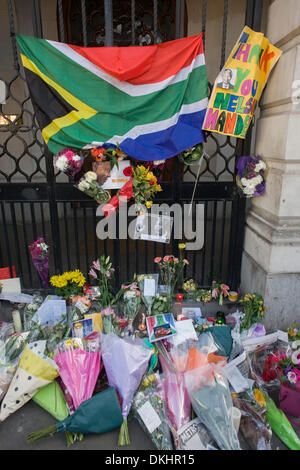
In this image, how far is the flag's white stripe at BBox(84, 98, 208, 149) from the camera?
3113mm

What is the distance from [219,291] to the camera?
3.71m

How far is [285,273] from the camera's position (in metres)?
3.21

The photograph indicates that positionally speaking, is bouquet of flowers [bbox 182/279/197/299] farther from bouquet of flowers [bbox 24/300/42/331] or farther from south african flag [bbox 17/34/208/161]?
bouquet of flowers [bbox 24/300/42/331]

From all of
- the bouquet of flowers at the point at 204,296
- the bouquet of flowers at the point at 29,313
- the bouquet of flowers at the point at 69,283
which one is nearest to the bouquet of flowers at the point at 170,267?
the bouquet of flowers at the point at 204,296

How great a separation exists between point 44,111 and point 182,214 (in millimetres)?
1784

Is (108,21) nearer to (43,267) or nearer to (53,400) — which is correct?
(43,267)

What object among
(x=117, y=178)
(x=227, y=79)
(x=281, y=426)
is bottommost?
(x=281, y=426)

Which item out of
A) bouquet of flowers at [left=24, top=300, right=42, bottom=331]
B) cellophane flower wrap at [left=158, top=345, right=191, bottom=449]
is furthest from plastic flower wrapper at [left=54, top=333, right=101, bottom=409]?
bouquet of flowers at [left=24, top=300, right=42, bottom=331]

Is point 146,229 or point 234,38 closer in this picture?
point 146,229

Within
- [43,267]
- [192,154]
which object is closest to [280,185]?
[192,154]

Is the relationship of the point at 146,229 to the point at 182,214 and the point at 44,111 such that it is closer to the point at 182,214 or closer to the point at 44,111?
the point at 182,214

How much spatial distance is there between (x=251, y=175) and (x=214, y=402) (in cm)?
215

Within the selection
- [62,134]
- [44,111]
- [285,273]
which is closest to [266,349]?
[285,273]

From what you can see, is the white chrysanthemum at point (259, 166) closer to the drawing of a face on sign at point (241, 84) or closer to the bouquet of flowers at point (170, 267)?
the drawing of a face on sign at point (241, 84)
